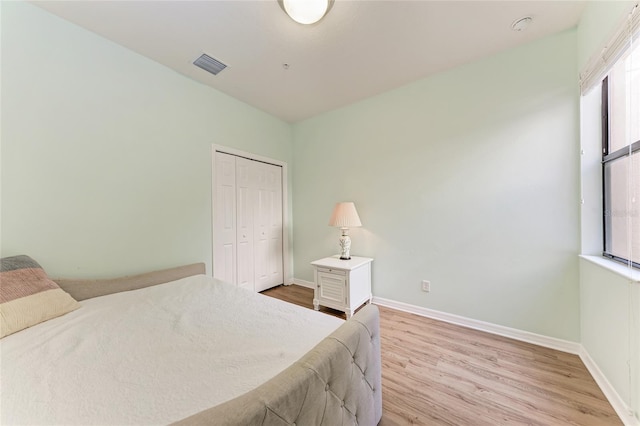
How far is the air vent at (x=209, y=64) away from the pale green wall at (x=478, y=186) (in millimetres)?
1586

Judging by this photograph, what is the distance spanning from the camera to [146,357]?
3.23 feet

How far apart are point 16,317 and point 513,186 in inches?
141

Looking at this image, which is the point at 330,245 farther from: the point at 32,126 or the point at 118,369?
the point at 32,126

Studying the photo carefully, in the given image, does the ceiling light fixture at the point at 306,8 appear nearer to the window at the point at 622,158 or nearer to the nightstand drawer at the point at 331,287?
the window at the point at 622,158

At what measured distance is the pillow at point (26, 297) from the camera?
3.86 ft

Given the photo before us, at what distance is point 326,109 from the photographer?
319 centimetres

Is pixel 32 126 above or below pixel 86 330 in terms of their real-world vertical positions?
above

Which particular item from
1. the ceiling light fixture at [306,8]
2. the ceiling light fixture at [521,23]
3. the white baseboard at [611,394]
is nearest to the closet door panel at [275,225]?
the ceiling light fixture at [306,8]

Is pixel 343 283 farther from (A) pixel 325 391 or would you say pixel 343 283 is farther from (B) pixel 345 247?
(A) pixel 325 391

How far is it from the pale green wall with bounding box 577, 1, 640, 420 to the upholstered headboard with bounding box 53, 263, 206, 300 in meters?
3.19

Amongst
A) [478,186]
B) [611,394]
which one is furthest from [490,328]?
[478,186]

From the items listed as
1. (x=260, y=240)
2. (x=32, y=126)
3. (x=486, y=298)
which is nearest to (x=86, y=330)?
(x=32, y=126)

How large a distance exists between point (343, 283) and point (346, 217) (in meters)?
0.77

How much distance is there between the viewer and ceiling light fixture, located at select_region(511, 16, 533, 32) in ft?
5.71
